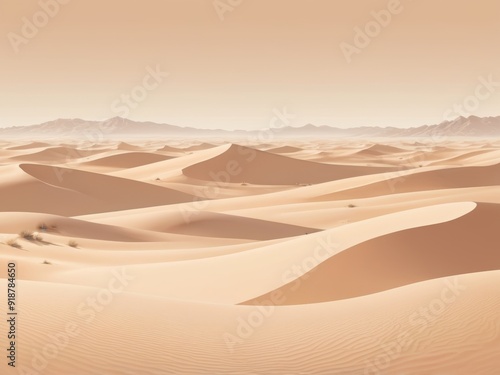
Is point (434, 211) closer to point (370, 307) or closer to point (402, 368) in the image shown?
point (370, 307)

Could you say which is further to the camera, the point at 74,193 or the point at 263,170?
the point at 263,170

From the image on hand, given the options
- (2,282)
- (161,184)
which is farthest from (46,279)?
(161,184)

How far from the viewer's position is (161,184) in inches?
1549

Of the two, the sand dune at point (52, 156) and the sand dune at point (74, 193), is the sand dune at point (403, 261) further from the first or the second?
the sand dune at point (52, 156)

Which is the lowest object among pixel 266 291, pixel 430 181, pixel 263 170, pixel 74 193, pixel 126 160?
pixel 266 291

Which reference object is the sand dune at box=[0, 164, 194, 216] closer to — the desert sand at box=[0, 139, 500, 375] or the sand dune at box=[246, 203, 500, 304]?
the desert sand at box=[0, 139, 500, 375]

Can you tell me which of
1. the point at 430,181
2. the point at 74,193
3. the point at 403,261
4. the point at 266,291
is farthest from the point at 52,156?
the point at 403,261

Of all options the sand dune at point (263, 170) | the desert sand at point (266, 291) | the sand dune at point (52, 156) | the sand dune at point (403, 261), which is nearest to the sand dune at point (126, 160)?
the sand dune at point (52, 156)

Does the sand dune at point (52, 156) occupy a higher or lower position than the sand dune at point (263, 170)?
higher

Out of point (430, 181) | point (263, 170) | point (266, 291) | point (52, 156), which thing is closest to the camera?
point (266, 291)

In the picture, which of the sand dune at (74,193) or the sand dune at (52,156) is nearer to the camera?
the sand dune at (74,193)

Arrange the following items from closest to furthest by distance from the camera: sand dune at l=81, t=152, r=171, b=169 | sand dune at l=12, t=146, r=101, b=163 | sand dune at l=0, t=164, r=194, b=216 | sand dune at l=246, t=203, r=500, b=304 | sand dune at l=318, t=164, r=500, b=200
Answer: sand dune at l=246, t=203, r=500, b=304 → sand dune at l=0, t=164, r=194, b=216 → sand dune at l=318, t=164, r=500, b=200 → sand dune at l=81, t=152, r=171, b=169 → sand dune at l=12, t=146, r=101, b=163

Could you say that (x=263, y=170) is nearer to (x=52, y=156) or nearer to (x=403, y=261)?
(x=52, y=156)

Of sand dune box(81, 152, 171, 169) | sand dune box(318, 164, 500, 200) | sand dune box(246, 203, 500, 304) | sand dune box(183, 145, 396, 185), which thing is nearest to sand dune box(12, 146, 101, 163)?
sand dune box(81, 152, 171, 169)
